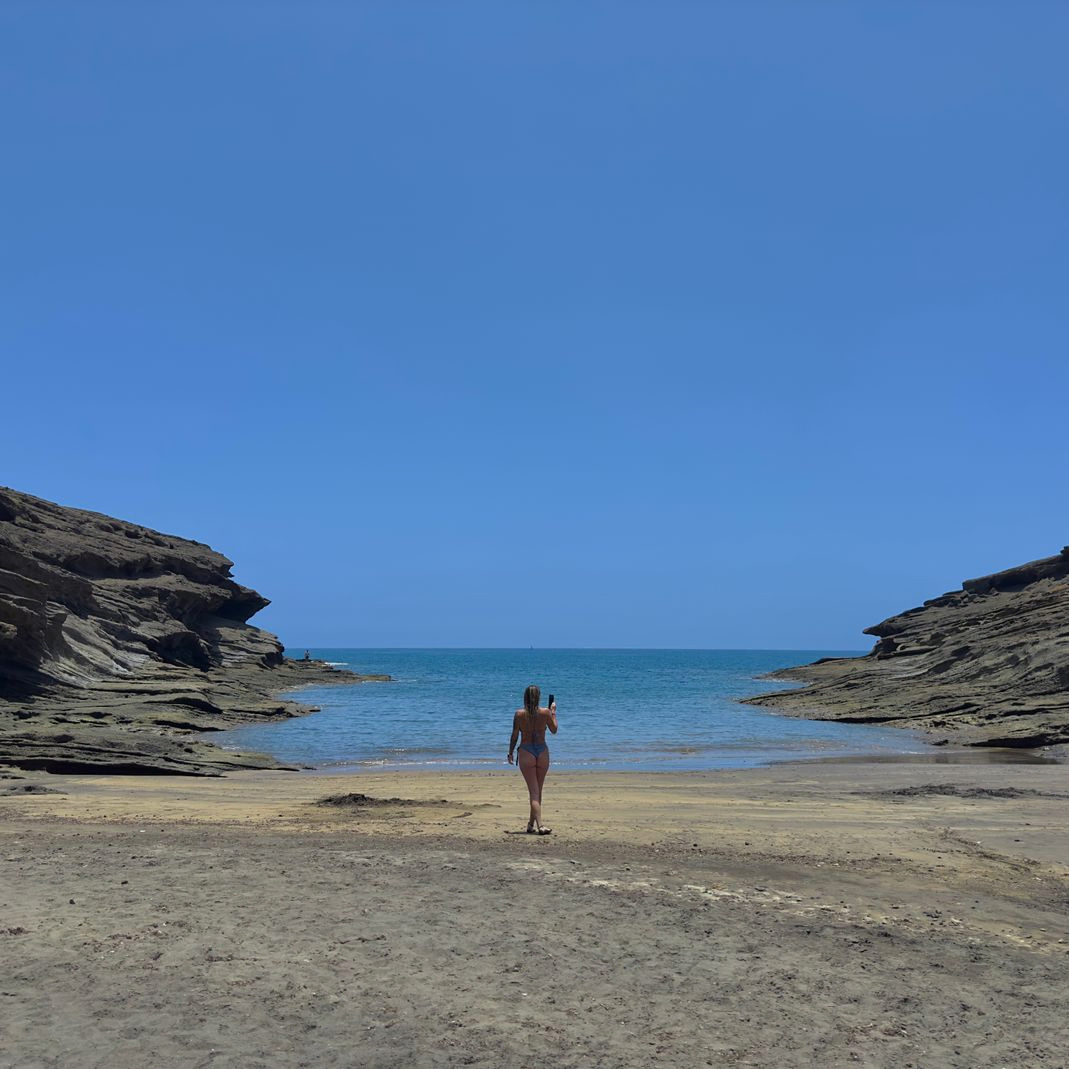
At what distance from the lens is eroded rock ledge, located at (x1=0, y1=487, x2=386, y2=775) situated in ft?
87.0

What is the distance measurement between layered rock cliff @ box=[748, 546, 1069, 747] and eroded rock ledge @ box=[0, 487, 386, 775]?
27959 millimetres

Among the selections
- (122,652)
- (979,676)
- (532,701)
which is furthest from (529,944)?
(122,652)

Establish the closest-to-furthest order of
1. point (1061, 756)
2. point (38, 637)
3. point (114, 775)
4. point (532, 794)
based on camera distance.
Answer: point (532, 794), point (114, 775), point (1061, 756), point (38, 637)

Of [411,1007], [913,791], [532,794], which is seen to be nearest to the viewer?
[411,1007]

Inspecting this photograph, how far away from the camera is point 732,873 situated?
36.2 ft

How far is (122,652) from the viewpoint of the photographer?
5538 cm

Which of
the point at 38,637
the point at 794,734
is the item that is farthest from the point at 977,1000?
the point at 38,637

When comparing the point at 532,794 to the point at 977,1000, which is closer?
the point at 977,1000

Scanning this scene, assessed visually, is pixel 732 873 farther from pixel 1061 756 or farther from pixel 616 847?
pixel 1061 756

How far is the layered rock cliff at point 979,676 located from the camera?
38031mm

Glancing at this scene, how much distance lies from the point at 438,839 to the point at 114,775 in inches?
526

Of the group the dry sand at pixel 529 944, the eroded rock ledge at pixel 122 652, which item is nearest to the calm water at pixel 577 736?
the eroded rock ledge at pixel 122 652

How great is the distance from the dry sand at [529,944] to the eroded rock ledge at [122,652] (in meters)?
12.2

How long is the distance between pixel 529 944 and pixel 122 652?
5258cm
